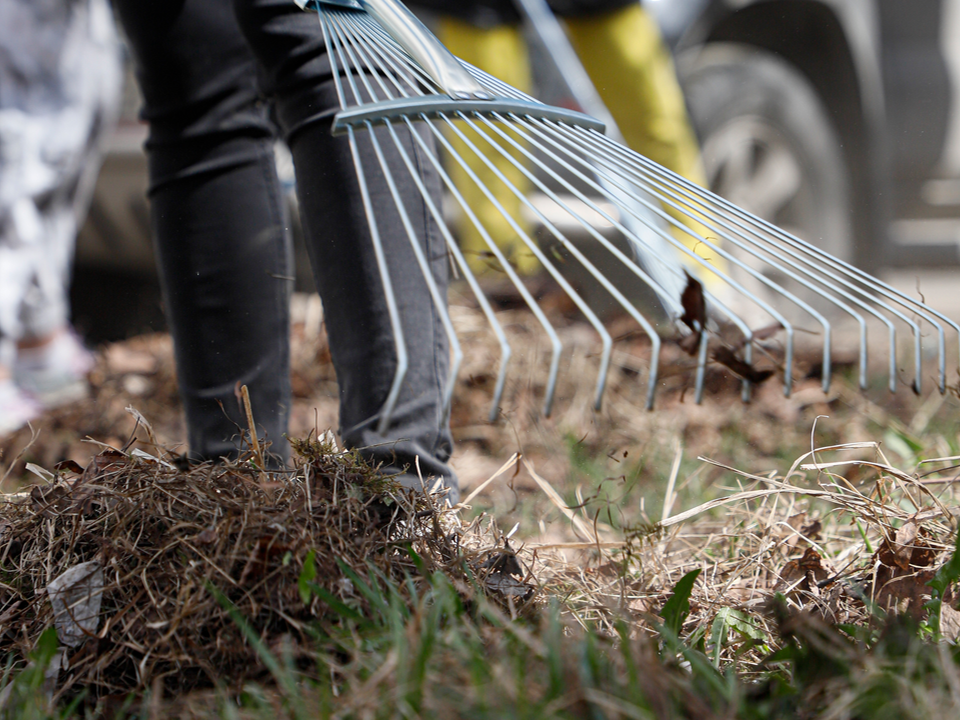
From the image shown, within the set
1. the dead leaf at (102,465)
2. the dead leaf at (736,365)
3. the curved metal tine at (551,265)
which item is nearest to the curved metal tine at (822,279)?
the dead leaf at (736,365)

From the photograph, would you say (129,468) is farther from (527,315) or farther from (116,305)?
(116,305)

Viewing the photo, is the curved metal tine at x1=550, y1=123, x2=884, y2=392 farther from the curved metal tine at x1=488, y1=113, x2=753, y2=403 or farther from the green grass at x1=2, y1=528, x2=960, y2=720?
the green grass at x1=2, y1=528, x2=960, y2=720

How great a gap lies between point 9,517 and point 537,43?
183cm

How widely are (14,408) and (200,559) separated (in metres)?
1.62

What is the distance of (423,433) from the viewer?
3.19 feet

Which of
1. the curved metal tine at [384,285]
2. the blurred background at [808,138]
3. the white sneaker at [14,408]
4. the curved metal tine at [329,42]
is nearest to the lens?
the curved metal tine at [384,285]

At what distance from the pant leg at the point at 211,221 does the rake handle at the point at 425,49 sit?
0.86ft

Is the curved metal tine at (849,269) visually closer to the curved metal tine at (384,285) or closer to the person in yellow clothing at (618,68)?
the curved metal tine at (384,285)

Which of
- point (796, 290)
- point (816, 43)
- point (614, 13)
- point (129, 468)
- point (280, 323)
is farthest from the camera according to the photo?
point (816, 43)

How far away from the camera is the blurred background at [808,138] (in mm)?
2359

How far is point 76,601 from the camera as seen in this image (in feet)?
2.37

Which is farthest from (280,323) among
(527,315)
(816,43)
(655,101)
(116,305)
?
(816,43)

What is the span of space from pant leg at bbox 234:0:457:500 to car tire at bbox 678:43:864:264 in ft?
5.29

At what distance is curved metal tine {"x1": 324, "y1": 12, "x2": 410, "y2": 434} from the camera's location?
611 mm
